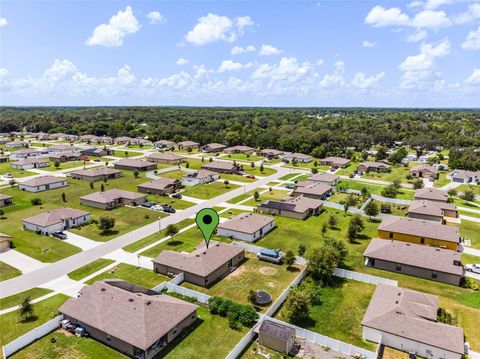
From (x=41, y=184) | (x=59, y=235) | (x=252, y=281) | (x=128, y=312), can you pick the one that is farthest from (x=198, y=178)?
(x=128, y=312)

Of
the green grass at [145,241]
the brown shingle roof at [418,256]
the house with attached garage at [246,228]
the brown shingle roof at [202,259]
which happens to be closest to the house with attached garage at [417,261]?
the brown shingle roof at [418,256]

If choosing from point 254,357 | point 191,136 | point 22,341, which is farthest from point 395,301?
point 191,136

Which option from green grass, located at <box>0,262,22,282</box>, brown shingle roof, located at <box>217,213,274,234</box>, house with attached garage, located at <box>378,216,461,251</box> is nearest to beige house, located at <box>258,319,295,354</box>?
brown shingle roof, located at <box>217,213,274,234</box>

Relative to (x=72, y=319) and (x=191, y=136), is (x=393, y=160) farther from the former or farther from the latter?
(x=72, y=319)

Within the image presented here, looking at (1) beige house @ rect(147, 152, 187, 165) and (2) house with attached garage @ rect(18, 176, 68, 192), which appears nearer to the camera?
(2) house with attached garage @ rect(18, 176, 68, 192)

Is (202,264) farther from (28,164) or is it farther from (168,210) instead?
(28,164)

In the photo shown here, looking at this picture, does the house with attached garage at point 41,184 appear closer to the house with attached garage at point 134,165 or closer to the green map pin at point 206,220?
the house with attached garage at point 134,165

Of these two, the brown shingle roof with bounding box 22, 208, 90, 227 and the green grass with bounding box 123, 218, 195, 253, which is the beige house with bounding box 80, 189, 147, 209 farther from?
the green grass with bounding box 123, 218, 195, 253
